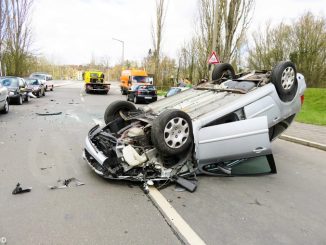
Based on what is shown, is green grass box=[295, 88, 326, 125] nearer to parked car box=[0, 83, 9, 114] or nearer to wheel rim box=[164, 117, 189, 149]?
wheel rim box=[164, 117, 189, 149]

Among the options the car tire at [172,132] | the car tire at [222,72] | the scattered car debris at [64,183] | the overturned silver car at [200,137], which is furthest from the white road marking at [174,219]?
the car tire at [222,72]

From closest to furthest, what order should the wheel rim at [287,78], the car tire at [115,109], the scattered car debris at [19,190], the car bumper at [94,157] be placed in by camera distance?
the scattered car debris at [19,190] < the car bumper at [94,157] < the wheel rim at [287,78] < the car tire at [115,109]

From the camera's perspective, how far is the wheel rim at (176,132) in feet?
15.4

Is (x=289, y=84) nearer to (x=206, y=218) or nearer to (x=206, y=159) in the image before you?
(x=206, y=159)

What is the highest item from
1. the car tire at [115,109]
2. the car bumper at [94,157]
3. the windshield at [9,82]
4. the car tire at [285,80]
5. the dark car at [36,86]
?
the car tire at [285,80]

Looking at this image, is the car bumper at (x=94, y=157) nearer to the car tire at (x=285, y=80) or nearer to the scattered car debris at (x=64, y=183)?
the scattered car debris at (x=64, y=183)

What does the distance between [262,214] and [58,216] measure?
2358 millimetres

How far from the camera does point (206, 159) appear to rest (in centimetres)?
486

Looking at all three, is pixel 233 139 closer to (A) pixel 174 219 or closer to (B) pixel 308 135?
(A) pixel 174 219

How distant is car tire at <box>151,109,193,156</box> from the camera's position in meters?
4.61

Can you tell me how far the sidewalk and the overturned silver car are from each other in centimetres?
288

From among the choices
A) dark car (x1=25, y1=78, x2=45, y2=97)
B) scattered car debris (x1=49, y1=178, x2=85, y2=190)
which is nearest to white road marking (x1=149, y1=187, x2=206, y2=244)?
scattered car debris (x1=49, y1=178, x2=85, y2=190)

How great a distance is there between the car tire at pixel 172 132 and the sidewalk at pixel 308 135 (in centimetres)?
464

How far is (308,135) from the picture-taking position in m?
9.32
